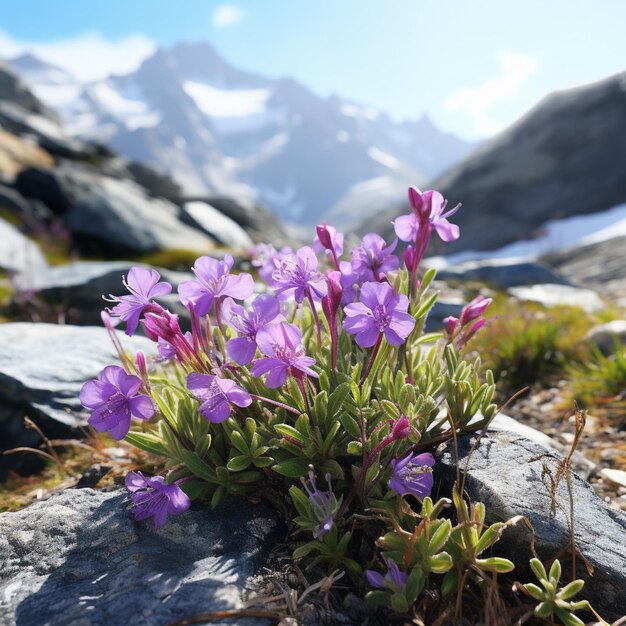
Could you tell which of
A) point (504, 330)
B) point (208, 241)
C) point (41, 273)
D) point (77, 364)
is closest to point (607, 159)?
point (208, 241)

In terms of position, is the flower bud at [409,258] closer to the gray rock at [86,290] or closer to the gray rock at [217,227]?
the gray rock at [86,290]

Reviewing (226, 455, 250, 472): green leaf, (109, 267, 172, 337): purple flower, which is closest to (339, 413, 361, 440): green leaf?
(226, 455, 250, 472): green leaf

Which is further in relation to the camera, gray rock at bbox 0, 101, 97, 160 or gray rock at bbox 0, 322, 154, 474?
gray rock at bbox 0, 101, 97, 160

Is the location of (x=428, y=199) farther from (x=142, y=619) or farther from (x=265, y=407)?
(x=142, y=619)

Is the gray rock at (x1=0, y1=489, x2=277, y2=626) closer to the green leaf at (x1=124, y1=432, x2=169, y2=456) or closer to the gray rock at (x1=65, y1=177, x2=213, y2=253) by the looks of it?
the green leaf at (x1=124, y1=432, x2=169, y2=456)

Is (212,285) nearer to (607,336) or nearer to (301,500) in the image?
(301,500)

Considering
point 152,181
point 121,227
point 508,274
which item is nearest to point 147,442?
point 121,227

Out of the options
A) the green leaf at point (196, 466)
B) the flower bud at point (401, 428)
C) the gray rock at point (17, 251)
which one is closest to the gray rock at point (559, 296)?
the flower bud at point (401, 428)

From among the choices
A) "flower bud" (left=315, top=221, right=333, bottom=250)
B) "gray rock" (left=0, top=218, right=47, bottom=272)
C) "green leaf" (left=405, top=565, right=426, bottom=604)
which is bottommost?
"green leaf" (left=405, top=565, right=426, bottom=604)
